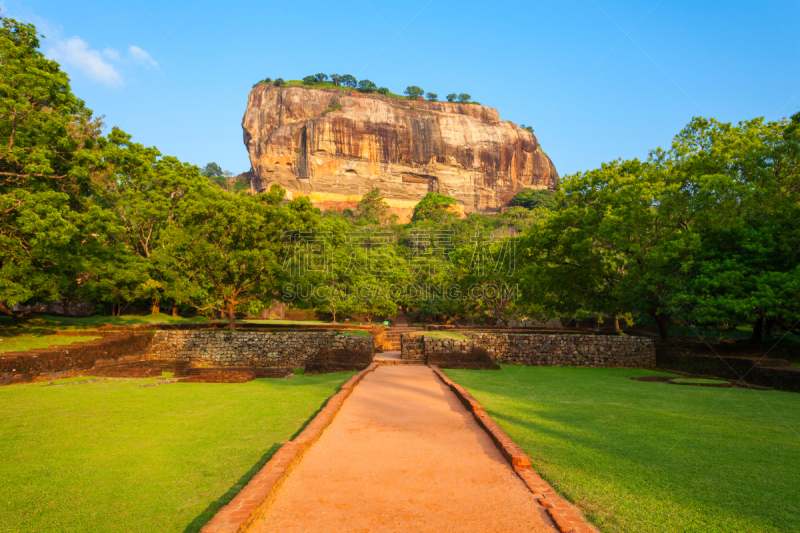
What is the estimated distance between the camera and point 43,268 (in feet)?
47.9

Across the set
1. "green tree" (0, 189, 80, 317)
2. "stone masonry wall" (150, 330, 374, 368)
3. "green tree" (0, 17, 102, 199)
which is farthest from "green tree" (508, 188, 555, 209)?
"green tree" (0, 189, 80, 317)

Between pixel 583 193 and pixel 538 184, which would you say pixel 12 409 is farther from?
pixel 538 184

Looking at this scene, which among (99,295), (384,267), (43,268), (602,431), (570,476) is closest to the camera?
(570,476)

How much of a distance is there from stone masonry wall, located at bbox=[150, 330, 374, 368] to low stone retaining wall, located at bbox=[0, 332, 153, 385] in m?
0.96

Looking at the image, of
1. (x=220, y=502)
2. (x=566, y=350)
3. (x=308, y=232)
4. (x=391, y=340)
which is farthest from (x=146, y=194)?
(x=220, y=502)

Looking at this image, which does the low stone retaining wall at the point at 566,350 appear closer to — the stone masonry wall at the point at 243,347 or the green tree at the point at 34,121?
the stone masonry wall at the point at 243,347

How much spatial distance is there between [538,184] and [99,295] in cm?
8781

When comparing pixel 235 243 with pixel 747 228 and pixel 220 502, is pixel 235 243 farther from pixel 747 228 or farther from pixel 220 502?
pixel 747 228

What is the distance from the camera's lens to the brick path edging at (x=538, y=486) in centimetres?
331

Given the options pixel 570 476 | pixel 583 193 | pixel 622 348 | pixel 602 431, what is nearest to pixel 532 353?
pixel 622 348

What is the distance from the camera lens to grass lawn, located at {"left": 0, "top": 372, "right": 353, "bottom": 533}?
3463 mm

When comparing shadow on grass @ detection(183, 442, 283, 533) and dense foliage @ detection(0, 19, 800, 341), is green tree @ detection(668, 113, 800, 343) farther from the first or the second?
shadow on grass @ detection(183, 442, 283, 533)

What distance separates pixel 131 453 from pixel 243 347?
39.0 ft

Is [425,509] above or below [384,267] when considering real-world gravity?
below
